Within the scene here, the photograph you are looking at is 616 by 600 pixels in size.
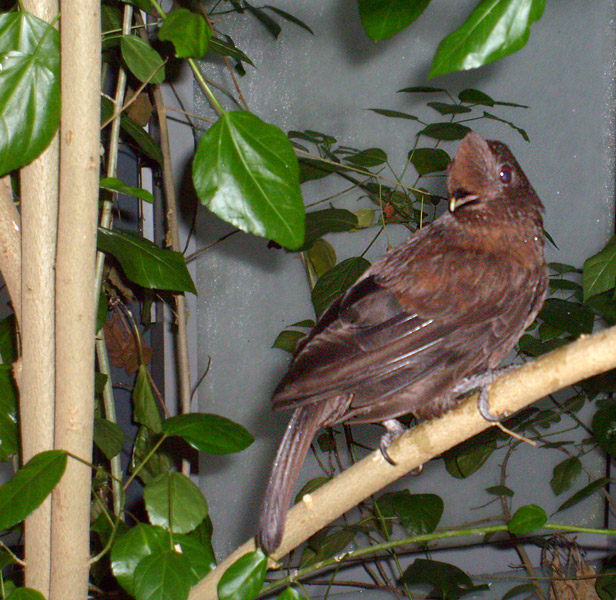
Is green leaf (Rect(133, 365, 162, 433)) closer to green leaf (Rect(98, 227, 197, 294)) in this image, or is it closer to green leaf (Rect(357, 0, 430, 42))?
green leaf (Rect(98, 227, 197, 294))

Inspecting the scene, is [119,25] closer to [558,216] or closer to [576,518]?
[558,216]

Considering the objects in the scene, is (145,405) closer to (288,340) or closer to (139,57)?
(288,340)

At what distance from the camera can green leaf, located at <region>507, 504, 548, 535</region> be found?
81cm

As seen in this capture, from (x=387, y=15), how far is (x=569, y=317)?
1001 millimetres

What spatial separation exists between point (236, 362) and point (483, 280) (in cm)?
140

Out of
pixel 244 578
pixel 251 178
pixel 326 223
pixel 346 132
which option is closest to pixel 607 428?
pixel 326 223

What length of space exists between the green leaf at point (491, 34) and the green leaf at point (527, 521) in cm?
58

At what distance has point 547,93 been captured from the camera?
7.34 ft

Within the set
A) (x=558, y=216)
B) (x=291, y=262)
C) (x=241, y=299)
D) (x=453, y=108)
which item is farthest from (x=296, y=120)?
(x=558, y=216)

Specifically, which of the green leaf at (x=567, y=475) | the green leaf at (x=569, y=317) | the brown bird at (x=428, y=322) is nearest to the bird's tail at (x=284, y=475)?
the brown bird at (x=428, y=322)

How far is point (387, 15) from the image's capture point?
57 centimetres

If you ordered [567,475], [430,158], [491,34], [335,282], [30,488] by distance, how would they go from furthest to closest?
[567,475] < [430,158] < [335,282] < [30,488] < [491,34]

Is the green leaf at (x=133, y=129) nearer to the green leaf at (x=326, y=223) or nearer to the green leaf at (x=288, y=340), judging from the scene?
the green leaf at (x=326, y=223)

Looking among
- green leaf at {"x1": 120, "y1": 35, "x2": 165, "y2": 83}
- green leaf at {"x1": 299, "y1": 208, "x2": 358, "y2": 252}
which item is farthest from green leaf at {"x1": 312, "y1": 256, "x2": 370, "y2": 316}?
green leaf at {"x1": 120, "y1": 35, "x2": 165, "y2": 83}
